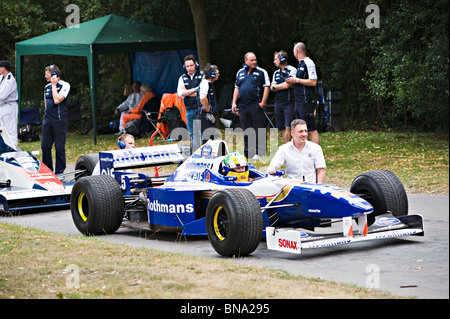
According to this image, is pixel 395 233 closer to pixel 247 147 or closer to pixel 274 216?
pixel 274 216

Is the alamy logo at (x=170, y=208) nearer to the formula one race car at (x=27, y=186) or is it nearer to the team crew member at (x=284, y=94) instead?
the formula one race car at (x=27, y=186)

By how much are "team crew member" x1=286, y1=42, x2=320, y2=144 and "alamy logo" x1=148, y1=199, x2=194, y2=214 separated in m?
4.92

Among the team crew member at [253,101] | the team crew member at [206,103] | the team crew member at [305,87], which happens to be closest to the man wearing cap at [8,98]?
the team crew member at [206,103]

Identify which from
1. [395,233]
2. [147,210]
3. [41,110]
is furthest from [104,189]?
[41,110]

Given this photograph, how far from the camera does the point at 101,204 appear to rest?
30.1 ft

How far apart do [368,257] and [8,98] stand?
10.6m

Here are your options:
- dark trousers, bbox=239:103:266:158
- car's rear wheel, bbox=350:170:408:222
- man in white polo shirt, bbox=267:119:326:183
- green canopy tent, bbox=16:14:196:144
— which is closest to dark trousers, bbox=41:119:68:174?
dark trousers, bbox=239:103:266:158

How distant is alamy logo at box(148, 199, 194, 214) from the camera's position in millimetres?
8609

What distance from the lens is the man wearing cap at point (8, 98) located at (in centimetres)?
1561

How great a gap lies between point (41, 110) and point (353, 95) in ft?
40.8

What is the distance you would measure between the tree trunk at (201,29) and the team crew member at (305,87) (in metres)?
8.81

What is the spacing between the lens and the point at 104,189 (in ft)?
30.2

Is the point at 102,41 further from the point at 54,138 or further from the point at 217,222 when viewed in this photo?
the point at 217,222

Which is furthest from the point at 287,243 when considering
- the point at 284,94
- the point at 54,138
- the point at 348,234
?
the point at 284,94
